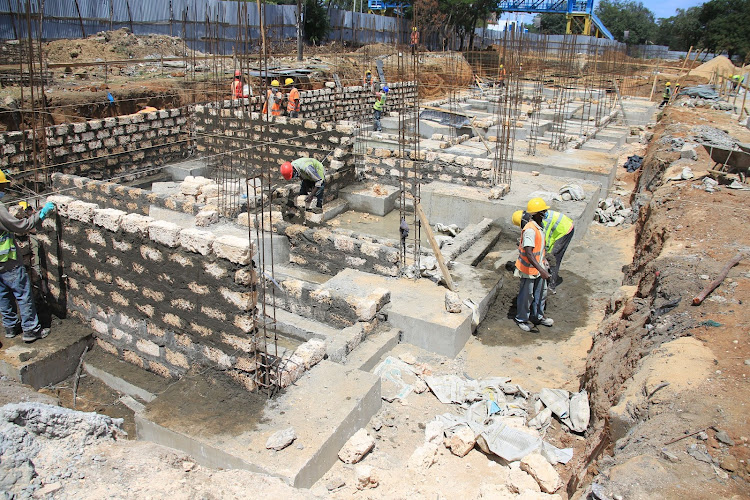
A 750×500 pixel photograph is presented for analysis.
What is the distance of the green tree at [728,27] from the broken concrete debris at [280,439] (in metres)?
50.7

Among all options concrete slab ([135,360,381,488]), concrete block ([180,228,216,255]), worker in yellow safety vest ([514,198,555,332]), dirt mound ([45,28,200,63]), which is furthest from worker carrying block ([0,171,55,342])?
dirt mound ([45,28,200,63])

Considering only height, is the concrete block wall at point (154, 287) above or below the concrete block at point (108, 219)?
below

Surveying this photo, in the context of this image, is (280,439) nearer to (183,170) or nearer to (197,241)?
(197,241)

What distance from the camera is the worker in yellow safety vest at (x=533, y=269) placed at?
6223 millimetres

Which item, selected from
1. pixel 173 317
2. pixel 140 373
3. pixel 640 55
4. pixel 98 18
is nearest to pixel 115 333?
pixel 140 373

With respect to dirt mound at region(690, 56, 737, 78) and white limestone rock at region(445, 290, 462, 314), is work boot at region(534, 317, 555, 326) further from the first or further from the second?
dirt mound at region(690, 56, 737, 78)

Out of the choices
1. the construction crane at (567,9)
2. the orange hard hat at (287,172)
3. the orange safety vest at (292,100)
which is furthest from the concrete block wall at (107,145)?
the construction crane at (567,9)

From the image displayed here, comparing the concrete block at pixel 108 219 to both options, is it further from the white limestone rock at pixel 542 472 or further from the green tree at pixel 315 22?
the green tree at pixel 315 22

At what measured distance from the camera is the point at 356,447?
414 cm

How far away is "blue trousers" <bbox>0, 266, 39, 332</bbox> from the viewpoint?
17.6 feet

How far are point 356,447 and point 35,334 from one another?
3.70 m

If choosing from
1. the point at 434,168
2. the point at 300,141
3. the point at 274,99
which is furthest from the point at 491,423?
the point at 274,99

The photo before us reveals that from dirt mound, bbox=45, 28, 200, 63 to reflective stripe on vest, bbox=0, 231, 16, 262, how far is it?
1552 cm

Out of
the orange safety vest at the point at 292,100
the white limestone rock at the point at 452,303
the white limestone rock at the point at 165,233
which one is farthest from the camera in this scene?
the orange safety vest at the point at 292,100
